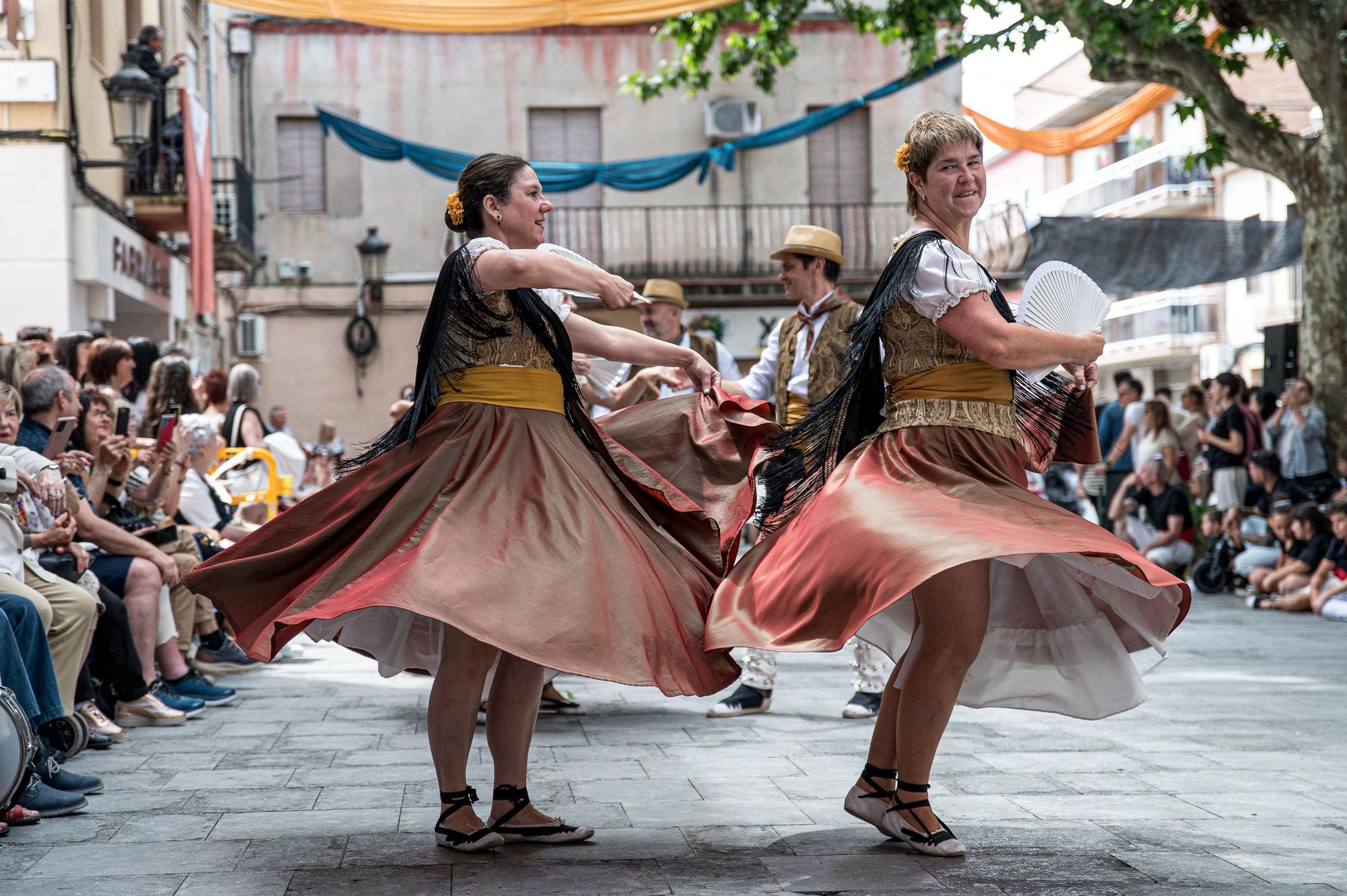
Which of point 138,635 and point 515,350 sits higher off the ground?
point 515,350

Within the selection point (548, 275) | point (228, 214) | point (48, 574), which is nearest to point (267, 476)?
point (48, 574)

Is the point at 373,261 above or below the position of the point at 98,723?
above

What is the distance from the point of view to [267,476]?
29.9 ft

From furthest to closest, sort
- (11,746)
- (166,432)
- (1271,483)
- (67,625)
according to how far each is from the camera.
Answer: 1. (1271,483)
2. (166,432)
3. (67,625)
4. (11,746)

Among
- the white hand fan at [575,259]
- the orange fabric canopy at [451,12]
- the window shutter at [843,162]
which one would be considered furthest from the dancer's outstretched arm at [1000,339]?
the window shutter at [843,162]

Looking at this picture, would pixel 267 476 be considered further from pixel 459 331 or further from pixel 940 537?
pixel 940 537

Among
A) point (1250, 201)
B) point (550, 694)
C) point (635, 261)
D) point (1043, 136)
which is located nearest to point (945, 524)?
point (550, 694)

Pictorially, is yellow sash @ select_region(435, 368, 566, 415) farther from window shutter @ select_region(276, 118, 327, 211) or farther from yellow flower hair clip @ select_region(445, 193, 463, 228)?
window shutter @ select_region(276, 118, 327, 211)

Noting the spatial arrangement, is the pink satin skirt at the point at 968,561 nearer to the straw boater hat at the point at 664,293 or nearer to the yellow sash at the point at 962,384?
the yellow sash at the point at 962,384

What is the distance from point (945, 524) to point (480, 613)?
42.7 inches

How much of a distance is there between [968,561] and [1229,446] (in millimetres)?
10811

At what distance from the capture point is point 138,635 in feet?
21.2

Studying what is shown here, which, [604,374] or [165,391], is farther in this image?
[165,391]

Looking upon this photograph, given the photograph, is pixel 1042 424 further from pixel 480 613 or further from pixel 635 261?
pixel 635 261
